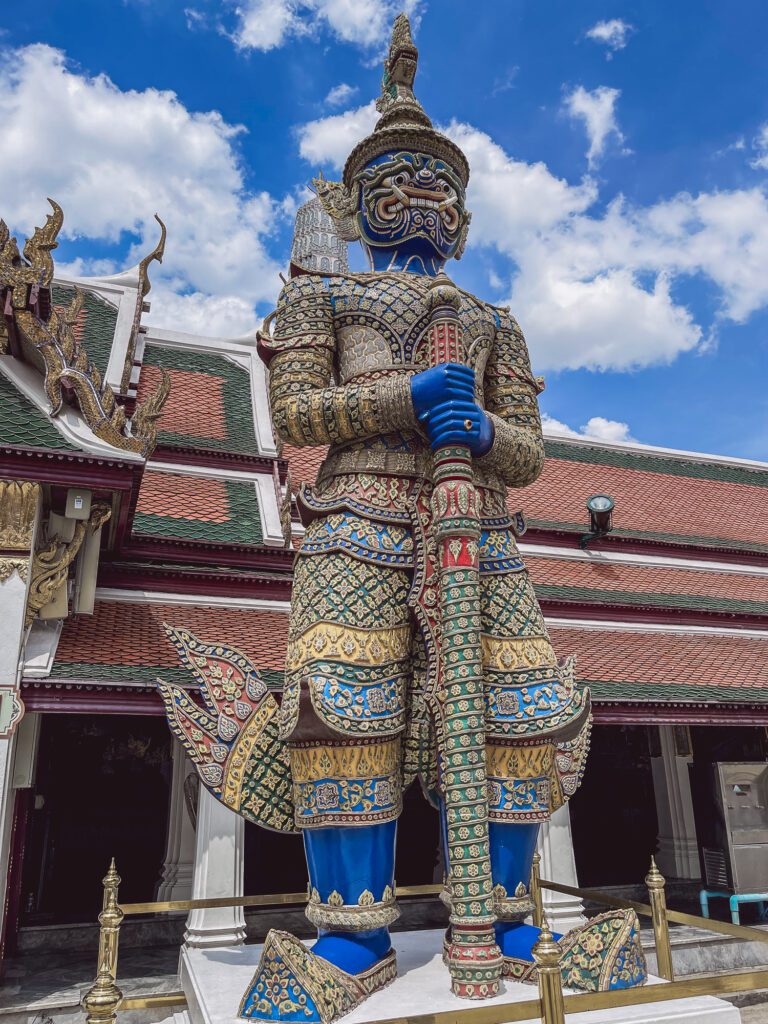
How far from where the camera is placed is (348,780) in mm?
3379

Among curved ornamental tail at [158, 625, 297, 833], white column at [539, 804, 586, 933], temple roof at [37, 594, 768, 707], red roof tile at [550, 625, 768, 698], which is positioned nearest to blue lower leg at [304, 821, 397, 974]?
curved ornamental tail at [158, 625, 297, 833]

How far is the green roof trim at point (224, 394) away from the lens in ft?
29.9

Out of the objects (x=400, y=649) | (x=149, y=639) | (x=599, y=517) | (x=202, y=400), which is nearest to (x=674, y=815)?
(x=599, y=517)

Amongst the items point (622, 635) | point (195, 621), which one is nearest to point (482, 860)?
point (195, 621)

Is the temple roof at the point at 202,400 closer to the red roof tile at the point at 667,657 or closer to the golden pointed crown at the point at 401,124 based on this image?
the red roof tile at the point at 667,657

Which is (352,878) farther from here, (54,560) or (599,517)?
(599,517)

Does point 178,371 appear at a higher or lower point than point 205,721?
higher

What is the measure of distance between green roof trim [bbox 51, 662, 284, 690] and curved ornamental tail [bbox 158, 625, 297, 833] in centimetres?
141

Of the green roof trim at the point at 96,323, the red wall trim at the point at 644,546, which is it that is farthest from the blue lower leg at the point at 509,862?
the green roof trim at the point at 96,323

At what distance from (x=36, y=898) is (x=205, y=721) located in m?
6.14

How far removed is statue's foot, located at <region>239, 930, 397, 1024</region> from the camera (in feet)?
9.47

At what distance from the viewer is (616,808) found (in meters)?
10.8

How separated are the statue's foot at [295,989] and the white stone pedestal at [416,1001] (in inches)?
2.6

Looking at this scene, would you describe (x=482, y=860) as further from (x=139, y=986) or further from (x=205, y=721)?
(x=139, y=986)
